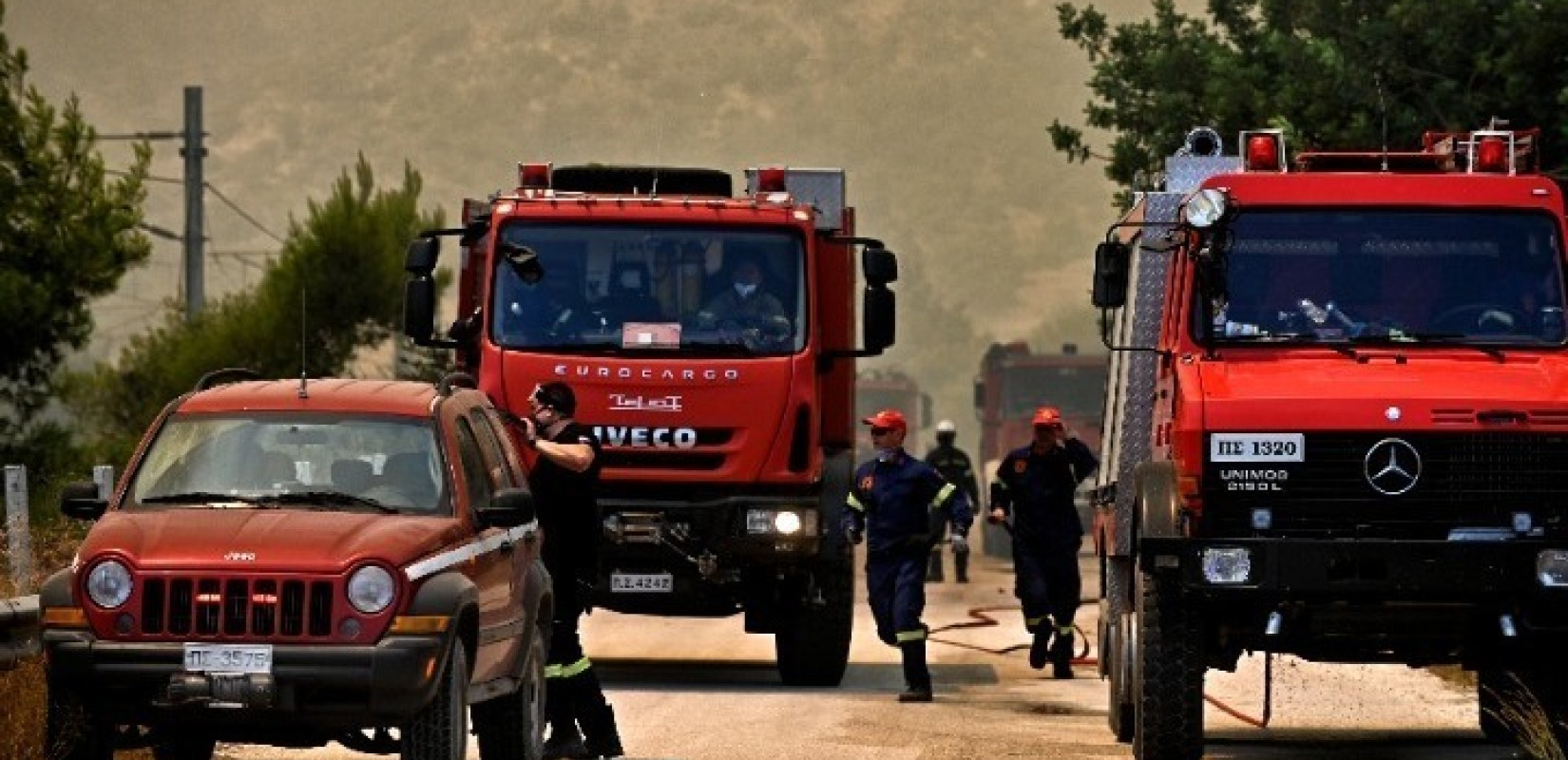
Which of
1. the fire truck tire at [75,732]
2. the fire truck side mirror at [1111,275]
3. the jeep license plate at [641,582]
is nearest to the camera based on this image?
the fire truck tire at [75,732]

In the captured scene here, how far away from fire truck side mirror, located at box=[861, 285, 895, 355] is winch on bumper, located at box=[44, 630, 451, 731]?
789cm

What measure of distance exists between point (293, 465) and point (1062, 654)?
9271 millimetres

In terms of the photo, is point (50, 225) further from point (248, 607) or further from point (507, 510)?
point (248, 607)

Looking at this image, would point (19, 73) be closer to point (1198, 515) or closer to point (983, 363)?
point (983, 363)

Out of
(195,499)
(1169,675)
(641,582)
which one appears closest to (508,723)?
(195,499)

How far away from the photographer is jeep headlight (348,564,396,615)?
11.3m

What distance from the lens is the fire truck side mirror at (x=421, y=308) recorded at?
63.3 feet

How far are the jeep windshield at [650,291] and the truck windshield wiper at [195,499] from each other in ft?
22.5

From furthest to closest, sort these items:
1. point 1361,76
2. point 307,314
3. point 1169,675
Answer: point 307,314, point 1361,76, point 1169,675

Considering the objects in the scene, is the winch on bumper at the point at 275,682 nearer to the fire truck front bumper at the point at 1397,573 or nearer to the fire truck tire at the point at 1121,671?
the fire truck front bumper at the point at 1397,573

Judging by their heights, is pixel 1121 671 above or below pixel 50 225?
below

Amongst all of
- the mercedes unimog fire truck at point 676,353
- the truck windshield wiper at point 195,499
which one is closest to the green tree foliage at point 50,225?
the mercedes unimog fire truck at point 676,353

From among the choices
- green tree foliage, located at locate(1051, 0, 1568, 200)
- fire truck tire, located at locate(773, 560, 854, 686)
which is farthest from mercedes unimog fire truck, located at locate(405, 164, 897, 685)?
green tree foliage, located at locate(1051, 0, 1568, 200)

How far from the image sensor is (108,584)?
37.2 ft
